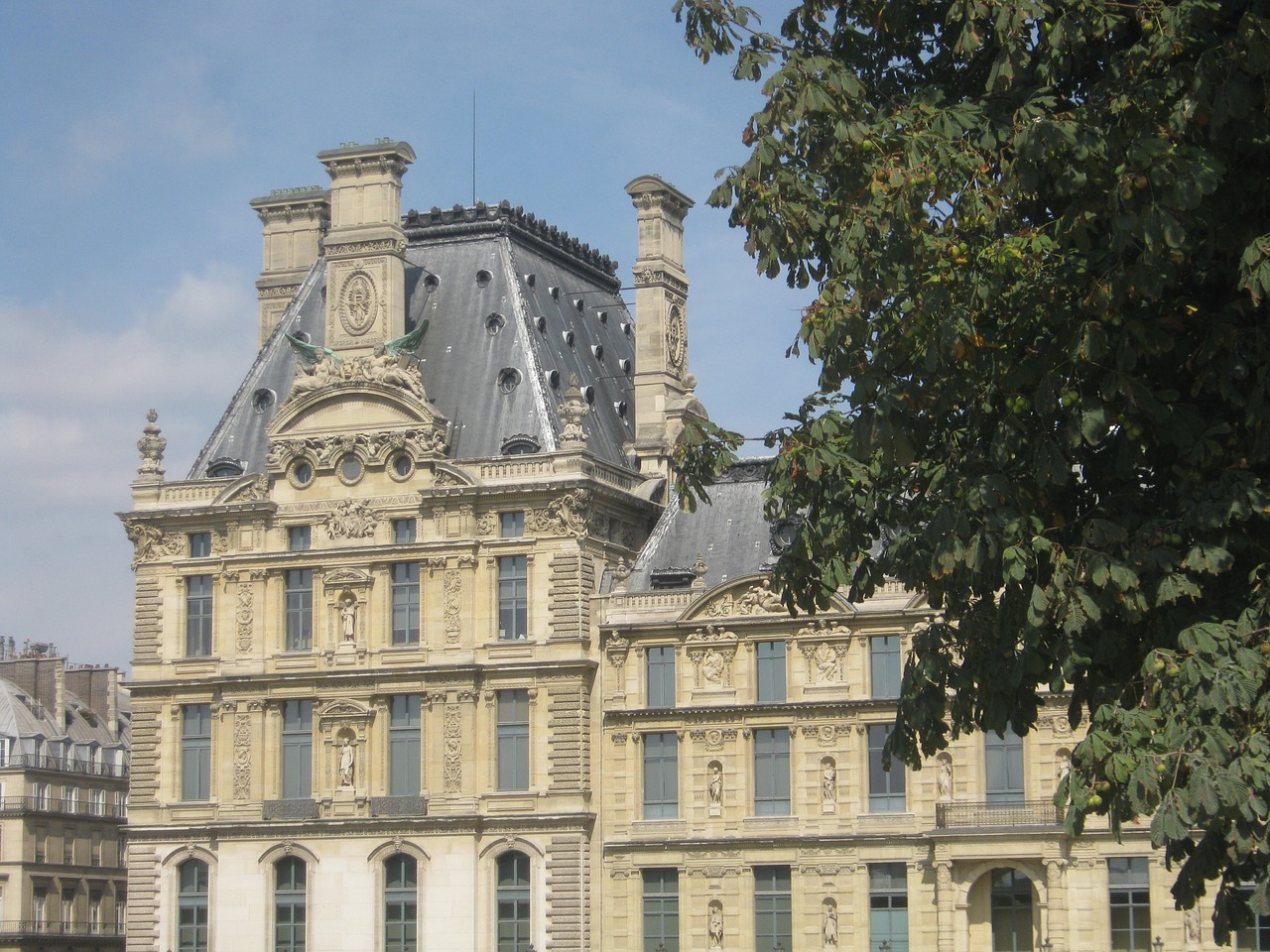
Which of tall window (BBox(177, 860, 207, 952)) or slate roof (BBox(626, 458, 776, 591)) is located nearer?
slate roof (BBox(626, 458, 776, 591))

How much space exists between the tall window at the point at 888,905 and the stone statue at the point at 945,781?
2.03 metres

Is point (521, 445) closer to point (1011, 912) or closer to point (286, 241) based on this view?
point (286, 241)

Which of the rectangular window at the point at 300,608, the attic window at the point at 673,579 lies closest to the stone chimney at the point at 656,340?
the attic window at the point at 673,579

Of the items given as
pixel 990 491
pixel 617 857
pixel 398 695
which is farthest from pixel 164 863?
pixel 990 491

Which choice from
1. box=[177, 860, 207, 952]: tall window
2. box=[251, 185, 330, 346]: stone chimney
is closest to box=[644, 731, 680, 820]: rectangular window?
box=[177, 860, 207, 952]: tall window

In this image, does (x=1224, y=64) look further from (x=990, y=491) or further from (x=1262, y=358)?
(x=990, y=491)

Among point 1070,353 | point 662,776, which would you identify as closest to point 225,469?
point 662,776

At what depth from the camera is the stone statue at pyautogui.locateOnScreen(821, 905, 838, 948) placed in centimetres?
5591

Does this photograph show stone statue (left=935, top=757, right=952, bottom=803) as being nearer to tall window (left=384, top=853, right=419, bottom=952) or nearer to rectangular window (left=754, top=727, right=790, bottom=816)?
rectangular window (left=754, top=727, right=790, bottom=816)

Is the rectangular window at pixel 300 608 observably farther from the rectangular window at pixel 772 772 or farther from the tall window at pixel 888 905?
the tall window at pixel 888 905

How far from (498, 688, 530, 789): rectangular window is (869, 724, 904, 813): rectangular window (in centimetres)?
874

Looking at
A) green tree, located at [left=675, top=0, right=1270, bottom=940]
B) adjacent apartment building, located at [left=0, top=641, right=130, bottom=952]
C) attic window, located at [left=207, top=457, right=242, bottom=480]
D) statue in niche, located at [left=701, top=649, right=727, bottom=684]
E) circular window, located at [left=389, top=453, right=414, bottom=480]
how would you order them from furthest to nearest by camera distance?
adjacent apartment building, located at [left=0, top=641, right=130, bottom=952] < attic window, located at [left=207, top=457, right=242, bottom=480] < circular window, located at [left=389, top=453, right=414, bottom=480] < statue in niche, located at [left=701, top=649, right=727, bottom=684] < green tree, located at [left=675, top=0, right=1270, bottom=940]

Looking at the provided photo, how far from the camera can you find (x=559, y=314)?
67.3 m

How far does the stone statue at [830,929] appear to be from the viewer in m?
55.9
